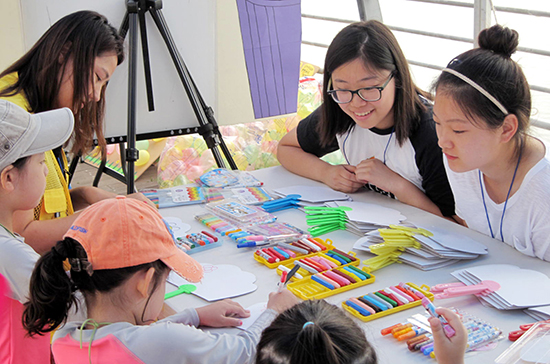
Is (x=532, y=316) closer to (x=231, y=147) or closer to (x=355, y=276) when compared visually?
(x=355, y=276)

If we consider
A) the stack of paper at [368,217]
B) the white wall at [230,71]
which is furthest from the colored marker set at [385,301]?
the white wall at [230,71]

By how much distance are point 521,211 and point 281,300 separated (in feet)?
2.25

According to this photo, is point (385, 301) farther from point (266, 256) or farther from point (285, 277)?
point (266, 256)

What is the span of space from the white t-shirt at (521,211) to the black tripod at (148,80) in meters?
1.19

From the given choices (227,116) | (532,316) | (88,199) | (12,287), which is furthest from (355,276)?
(227,116)

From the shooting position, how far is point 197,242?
1447 mm

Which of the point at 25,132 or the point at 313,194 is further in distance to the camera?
the point at 313,194

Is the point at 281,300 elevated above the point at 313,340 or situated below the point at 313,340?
below

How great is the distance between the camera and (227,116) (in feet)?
8.86

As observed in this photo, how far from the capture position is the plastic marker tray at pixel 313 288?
1164 mm

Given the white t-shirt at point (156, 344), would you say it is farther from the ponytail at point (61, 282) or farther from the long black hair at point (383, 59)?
the long black hair at point (383, 59)

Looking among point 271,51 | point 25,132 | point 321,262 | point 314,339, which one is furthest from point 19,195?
point 271,51

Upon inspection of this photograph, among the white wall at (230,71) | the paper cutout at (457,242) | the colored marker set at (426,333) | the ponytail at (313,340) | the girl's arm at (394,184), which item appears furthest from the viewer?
the white wall at (230,71)

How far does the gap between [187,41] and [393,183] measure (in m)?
1.28
